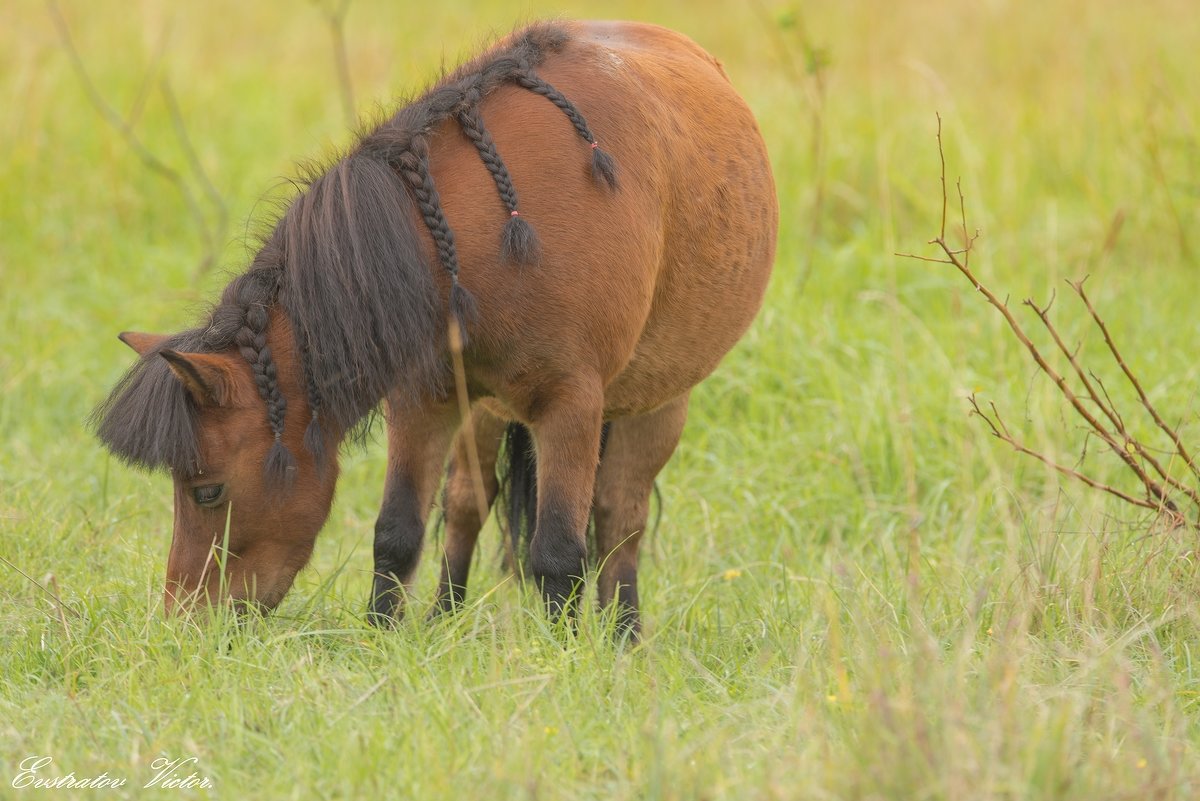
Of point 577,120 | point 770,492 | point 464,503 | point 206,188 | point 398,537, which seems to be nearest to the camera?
point 577,120

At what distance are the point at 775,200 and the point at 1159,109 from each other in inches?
162

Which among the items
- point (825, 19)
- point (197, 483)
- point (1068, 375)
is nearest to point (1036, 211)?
point (1068, 375)

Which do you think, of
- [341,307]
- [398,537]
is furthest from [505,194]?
[398,537]

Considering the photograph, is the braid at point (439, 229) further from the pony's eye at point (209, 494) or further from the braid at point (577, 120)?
the pony's eye at point (209, 494)

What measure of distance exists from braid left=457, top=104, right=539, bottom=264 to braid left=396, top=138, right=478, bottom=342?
13cm

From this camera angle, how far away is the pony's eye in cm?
319

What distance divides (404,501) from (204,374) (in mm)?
856

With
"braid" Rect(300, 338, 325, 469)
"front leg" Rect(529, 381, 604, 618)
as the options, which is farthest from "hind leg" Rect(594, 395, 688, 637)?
"braid" Rect(300, 338, 325, 469)

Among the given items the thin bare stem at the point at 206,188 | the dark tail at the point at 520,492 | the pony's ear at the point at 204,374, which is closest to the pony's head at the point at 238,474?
the pony's ear at the point at 204,374

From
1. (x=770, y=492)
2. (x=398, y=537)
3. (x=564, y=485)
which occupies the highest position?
(x=564, y=485)

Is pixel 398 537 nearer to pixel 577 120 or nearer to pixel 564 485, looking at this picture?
pixel 564 485

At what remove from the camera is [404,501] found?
3701 millimetres

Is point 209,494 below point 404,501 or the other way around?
the other way around

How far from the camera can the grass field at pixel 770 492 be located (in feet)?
8.51
